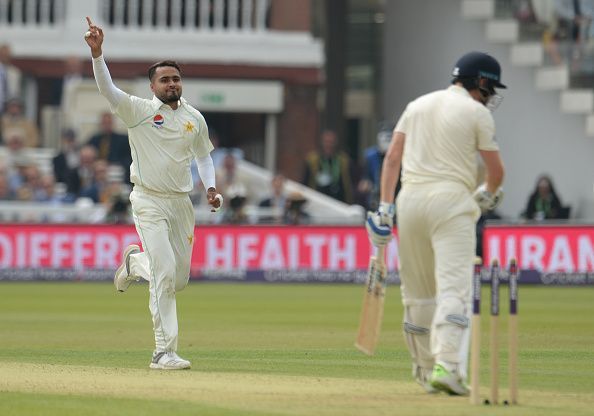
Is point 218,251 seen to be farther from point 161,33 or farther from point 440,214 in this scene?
point 440,214

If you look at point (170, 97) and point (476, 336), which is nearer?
point (476, 336)

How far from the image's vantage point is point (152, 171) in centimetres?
1084

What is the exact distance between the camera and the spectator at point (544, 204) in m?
24.2

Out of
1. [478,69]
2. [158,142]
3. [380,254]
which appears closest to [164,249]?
[158,142]

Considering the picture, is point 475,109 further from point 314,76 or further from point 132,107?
point 314,76

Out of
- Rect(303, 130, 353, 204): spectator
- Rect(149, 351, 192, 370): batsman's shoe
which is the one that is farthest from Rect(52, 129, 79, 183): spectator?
Rect(149, 351, 192, 370): batsman's shoe

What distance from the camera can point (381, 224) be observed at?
9164 millimetres

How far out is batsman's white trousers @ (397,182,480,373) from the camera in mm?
8680

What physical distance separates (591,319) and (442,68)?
14886 mm

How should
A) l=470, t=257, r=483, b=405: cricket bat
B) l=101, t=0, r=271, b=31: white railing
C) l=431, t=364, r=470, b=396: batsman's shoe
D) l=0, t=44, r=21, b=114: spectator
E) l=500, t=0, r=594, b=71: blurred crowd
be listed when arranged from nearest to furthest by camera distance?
l=470, t=257, r=483, b=405: cricket bat < l=431, t=364, r=470, b=396: batsman's shoe < l=0, t=44, r=21, b=114: spectator < l=500, t=0, r=594, b=71: blurred crowd < l=101, t=0, r=271, b=31: white railing

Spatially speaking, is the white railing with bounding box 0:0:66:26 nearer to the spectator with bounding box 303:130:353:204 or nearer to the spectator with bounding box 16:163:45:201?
the spectator with bounding box 16:163:45:201

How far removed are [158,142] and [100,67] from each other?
70cm

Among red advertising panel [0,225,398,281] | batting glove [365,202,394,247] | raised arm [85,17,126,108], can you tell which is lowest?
red advertising panel [0,225,398,281]

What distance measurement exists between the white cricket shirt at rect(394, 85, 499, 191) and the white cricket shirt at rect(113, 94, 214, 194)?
230cm
